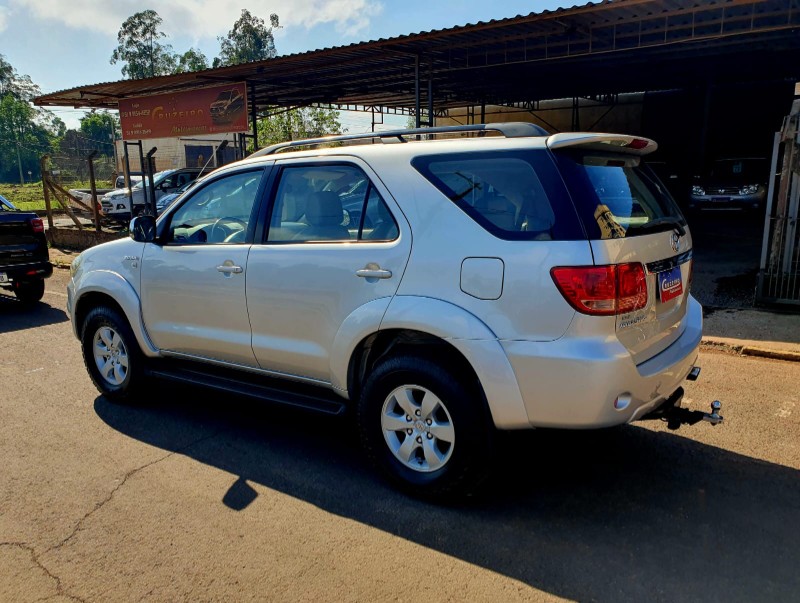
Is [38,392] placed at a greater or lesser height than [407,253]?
lesser

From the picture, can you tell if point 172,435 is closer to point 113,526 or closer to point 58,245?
point 113,526

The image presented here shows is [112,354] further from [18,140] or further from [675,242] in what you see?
[18,140]

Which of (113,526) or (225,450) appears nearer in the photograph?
(113,526)

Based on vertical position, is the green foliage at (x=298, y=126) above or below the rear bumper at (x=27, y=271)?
above

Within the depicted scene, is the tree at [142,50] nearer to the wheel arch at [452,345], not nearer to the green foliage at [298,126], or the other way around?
the green foliage at [298,126]

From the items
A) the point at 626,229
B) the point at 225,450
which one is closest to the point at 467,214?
the point at 626,229

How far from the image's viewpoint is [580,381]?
9.20 feet

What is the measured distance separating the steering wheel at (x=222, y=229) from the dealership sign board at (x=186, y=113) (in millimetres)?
9699

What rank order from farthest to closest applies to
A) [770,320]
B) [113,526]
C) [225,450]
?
[770,320] → [225,450] → [113,526]

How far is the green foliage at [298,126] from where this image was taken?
95.1 ft

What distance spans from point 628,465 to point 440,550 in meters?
1.43

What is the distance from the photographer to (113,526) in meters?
3.19

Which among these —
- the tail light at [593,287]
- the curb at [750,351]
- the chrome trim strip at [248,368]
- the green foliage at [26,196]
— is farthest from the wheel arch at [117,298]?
the green foliage at [26,196]

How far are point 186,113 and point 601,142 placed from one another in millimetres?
13594
